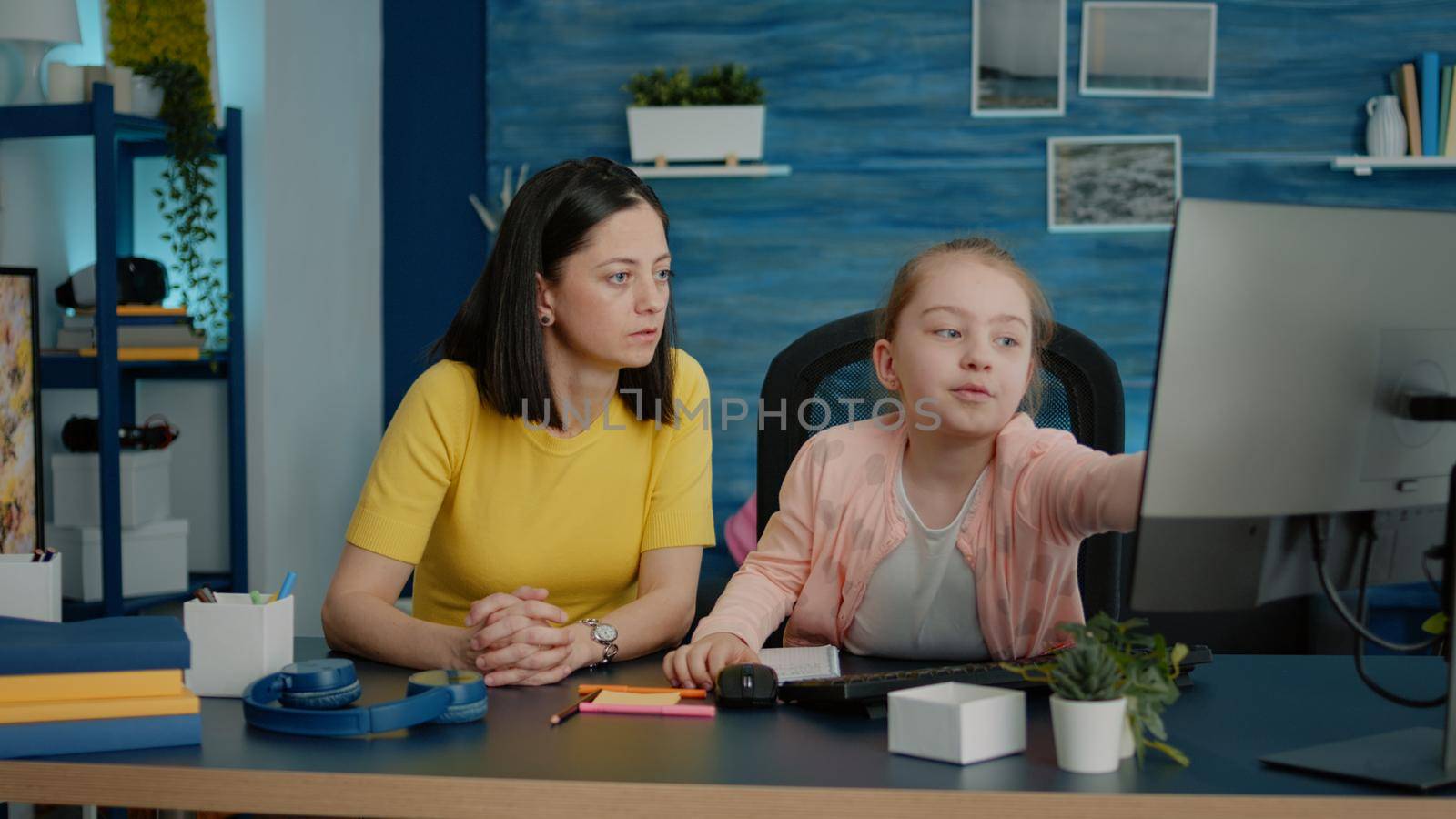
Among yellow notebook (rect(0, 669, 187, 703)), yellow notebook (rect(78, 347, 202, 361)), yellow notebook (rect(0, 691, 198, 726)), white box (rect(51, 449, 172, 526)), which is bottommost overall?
white box (rect(51, 449, 172, 526))

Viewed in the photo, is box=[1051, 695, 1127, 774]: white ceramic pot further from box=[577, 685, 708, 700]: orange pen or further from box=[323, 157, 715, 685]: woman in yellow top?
box=[323, 157, 715, 685]: woman in yellow top

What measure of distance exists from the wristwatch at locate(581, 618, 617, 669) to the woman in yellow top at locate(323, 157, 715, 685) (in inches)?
2.5

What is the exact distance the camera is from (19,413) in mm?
2297

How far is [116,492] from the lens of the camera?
9.40 ft

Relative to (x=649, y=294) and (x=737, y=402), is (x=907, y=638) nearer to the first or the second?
(x=649, y=294)

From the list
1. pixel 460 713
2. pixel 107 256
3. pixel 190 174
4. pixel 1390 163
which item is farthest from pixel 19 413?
pixel 1390 163

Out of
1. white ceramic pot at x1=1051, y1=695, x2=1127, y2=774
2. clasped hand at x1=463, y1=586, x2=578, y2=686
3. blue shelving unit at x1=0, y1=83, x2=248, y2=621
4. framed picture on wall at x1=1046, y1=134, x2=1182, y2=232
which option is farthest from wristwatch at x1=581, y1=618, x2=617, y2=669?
framed picture on wall at x1=1046, y1=134, x2=1182, y2=232

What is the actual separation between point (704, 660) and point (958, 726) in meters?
0.34

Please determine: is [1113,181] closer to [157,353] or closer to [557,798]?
[157,353]

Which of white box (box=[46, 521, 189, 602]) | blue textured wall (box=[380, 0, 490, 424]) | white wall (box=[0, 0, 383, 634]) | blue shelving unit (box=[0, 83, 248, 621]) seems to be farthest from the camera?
blue textured wall (box=[380, 0, 490, 424])

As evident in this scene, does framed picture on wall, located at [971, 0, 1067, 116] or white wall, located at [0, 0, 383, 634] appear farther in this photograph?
framed picture on wall, located at [971, 0, 1067, 116]

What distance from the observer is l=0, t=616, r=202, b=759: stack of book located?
99cm

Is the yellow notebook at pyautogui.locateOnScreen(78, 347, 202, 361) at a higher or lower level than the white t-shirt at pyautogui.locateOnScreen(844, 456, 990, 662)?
higher

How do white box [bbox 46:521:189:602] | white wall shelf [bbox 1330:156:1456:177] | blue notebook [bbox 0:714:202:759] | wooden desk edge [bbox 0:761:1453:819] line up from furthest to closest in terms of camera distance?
white wall shelf [bbox 1330:156:1456:177] < white box [bbox 46:521:189:602] < blue notebook [bbox 0:714:202:759] < wooden desk edge [bbox 0:761:1453:819]
